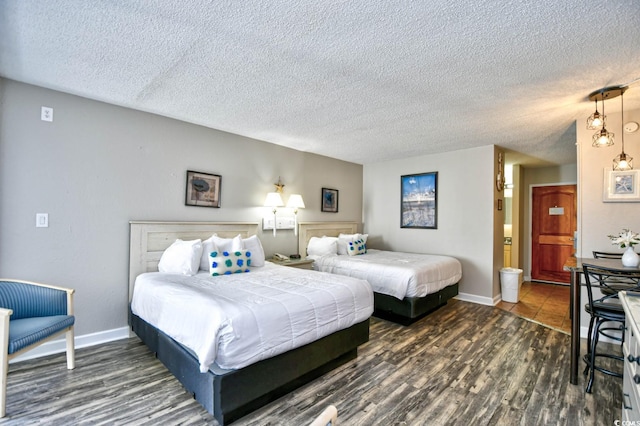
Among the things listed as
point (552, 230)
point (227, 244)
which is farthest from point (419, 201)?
point (227, 244)

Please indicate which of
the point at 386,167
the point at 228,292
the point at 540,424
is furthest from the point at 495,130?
the point at 228,292

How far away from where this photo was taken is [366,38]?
190 cm

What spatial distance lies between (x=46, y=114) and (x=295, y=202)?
293 centimetres

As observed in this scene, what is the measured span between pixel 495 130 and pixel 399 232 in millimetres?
2434

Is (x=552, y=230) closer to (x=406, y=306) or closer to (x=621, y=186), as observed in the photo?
(x=621, y=186)

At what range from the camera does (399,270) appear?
3.67m

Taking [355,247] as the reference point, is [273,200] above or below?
above

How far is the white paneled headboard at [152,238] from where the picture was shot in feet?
10.3

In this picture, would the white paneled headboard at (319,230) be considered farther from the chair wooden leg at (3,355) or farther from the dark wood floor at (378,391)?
the chair wooden leg at (3,355)

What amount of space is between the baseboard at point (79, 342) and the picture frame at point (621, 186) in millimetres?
5302

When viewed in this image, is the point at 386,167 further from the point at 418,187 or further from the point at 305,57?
the point at 305,57

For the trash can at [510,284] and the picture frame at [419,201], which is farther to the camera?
the picture frame at [419,201]

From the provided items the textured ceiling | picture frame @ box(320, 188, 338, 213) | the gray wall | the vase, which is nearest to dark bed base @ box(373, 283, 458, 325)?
the vase

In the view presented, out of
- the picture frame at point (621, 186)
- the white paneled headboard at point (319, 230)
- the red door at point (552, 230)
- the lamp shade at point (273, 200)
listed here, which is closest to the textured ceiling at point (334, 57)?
the picture frame at point (621, 186)
